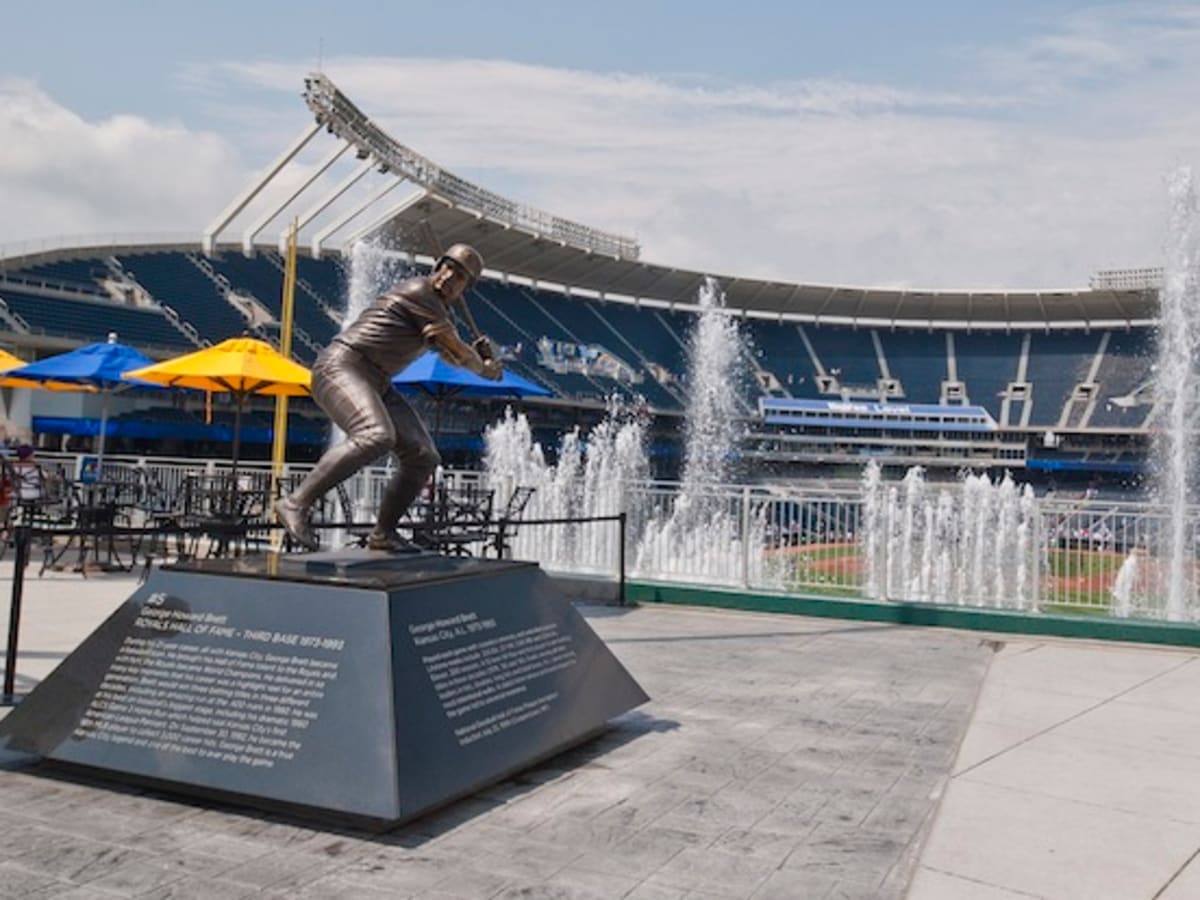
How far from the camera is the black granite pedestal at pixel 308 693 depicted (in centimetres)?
406

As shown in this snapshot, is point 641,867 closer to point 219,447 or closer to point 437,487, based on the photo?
point 437,487

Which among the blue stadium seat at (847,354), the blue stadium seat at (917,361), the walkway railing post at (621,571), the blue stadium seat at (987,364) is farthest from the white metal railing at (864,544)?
the blue stadium seat at (847,354)

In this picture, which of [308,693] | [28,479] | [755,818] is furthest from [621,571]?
[28,479]

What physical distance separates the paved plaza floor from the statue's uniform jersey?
7.87 ft

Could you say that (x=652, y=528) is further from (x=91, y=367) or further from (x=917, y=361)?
(x=917, y=361)

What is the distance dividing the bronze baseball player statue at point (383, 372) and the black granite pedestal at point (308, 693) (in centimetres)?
71

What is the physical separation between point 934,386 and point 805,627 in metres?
49.9

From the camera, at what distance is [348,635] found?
4.38m

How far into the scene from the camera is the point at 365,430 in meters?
5.62

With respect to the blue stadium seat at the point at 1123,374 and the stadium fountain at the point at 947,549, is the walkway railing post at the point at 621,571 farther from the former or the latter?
the blue stadium seat at the point at 1123,374

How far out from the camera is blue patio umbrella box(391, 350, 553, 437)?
12641 millimetres

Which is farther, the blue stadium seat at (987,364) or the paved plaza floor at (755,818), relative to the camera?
the blue stadium seat at (987,364)

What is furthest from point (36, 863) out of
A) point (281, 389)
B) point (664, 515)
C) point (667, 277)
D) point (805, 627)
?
point (667, 277)

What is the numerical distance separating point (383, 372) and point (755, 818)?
124 inches
